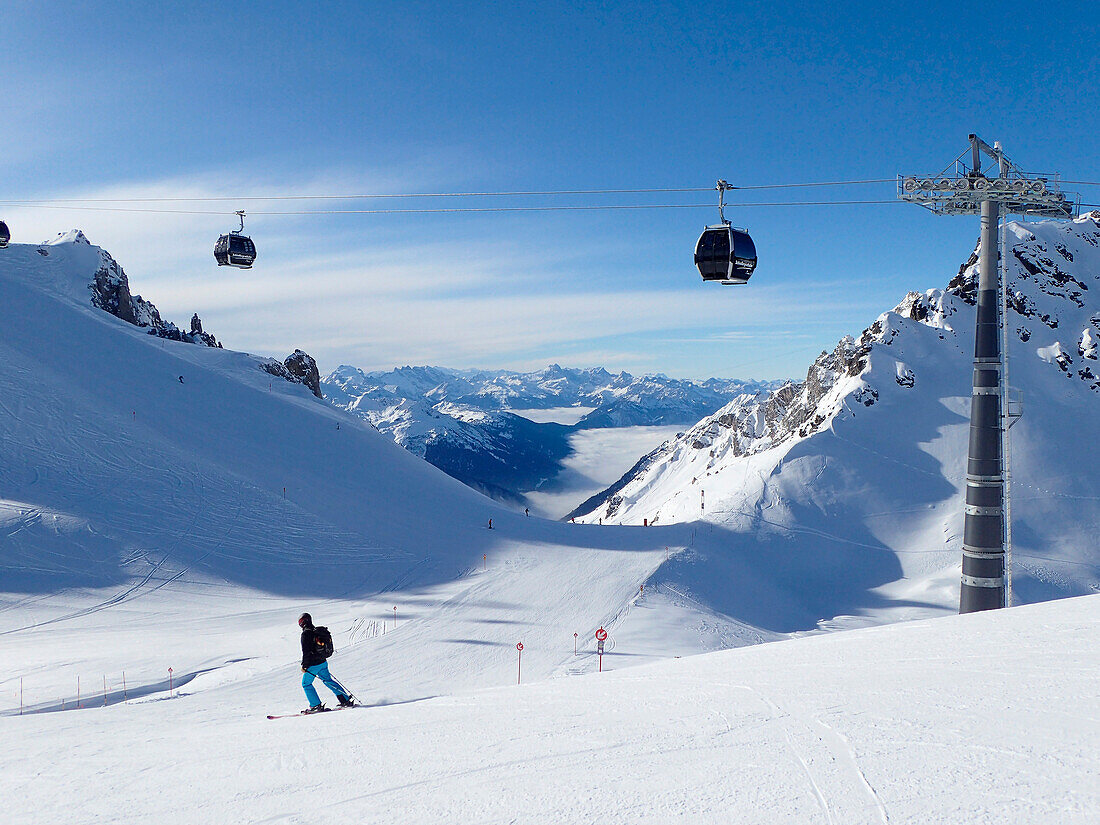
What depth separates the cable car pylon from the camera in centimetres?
1831

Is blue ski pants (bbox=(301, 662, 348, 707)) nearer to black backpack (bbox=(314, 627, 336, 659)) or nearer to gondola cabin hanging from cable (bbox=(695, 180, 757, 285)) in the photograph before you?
black backpack (bbox=(314, 627, 336, 659))

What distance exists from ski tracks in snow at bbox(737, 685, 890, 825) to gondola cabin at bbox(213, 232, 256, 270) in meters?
20.5

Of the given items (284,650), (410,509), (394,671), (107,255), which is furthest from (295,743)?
(107,255)

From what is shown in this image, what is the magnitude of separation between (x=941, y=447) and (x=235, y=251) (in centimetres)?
6261

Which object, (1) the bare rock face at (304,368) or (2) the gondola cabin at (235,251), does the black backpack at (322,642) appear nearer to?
(2) the gondola cabin at (235,251)

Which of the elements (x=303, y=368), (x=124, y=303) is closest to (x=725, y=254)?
(x=303, y=368)

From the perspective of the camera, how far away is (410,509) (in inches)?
1716

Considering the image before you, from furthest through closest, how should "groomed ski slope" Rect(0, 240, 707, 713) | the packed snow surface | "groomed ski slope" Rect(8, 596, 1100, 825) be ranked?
"groomed ski slope" Rect(0, 240, 707, 713) < the packed snow surface < "groomed ski slope" Rect(8, 596, 1100, 825)

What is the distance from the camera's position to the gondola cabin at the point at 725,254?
48.2 feet

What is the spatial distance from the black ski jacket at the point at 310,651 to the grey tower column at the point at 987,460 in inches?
683

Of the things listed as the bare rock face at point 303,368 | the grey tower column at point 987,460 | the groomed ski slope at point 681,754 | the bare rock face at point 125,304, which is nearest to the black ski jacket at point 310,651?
the groomed ski slope at point 681,754

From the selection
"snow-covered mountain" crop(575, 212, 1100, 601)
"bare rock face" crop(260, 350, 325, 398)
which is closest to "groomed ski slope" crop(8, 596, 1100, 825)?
"snow-covered mountain" crop(575, 212, 1100, 601)

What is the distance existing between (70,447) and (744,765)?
46509mm

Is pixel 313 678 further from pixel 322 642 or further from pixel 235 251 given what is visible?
pixel 235 251
